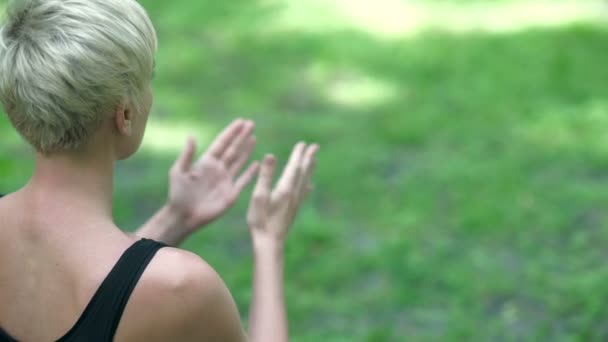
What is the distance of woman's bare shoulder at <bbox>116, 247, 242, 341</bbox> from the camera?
1.59 m

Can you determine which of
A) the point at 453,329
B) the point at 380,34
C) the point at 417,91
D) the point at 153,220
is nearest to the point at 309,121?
the point at 417,91

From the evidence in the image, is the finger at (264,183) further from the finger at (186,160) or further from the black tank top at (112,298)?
the black tank top at (112,298)

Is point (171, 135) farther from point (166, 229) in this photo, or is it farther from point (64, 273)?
point (64, 273)

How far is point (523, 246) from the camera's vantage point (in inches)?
150

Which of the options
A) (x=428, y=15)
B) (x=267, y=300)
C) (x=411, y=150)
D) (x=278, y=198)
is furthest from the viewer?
(x=428, y=15)

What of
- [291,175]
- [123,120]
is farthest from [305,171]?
[123,120]

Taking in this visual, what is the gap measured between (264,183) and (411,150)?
96.4 inches

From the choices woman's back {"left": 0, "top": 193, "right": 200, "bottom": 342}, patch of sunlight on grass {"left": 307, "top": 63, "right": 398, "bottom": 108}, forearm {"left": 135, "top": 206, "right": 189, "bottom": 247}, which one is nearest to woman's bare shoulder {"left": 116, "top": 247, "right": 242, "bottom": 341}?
woman's back {"left": 0, "top": 193, "right": 200, "bottom": 342}

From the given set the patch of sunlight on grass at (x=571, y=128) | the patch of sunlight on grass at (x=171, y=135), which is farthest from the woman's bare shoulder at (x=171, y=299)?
the patch of sunlight on grass at (x=571, y=128)

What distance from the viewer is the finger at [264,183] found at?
221 centimetres

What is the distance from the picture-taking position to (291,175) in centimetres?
234

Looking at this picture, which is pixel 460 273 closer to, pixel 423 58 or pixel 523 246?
pixel 523 246

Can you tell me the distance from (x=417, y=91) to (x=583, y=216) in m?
1.44

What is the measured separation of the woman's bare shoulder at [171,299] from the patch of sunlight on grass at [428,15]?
435 cm
